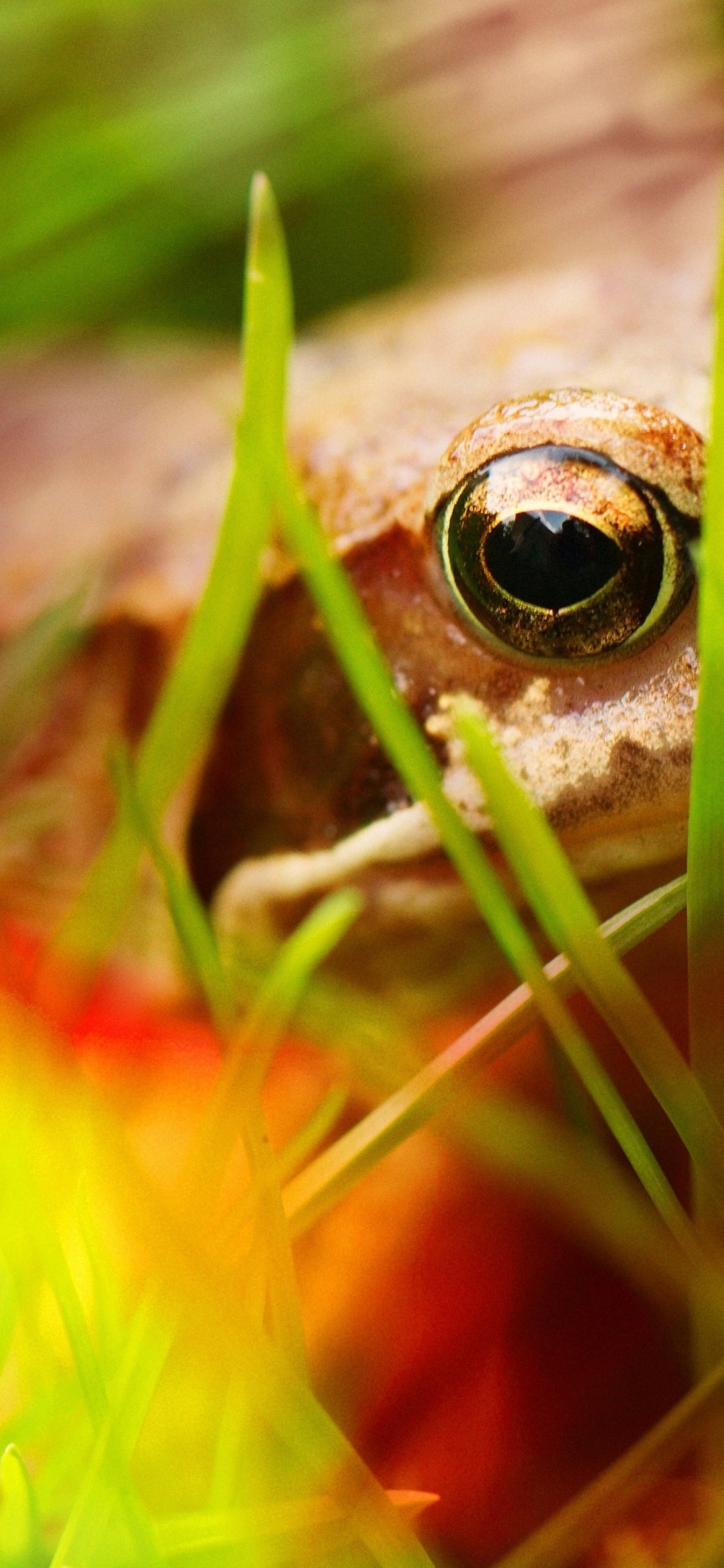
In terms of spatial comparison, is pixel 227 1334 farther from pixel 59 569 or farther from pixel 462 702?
pixel 59 569

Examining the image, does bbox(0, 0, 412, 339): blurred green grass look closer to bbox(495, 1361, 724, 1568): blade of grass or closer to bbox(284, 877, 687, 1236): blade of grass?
bbox(284, 877, 687, 1236): blade of grass

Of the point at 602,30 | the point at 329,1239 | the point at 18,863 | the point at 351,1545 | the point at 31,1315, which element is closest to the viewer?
the point at 351,1545

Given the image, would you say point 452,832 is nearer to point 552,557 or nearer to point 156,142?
point 552,557

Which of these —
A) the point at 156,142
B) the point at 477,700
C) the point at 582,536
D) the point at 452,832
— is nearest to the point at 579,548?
the point at 582,536

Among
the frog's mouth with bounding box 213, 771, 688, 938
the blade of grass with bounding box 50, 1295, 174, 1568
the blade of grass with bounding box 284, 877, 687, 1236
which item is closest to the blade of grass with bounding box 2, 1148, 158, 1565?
the blade of grass with bounding box 50, 1295, 174, 1568

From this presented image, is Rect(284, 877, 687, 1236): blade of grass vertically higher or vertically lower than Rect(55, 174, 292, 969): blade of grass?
lower

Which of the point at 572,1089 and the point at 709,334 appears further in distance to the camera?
the point at 709,334

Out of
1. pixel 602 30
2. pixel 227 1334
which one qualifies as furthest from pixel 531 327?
pixel 602 30
